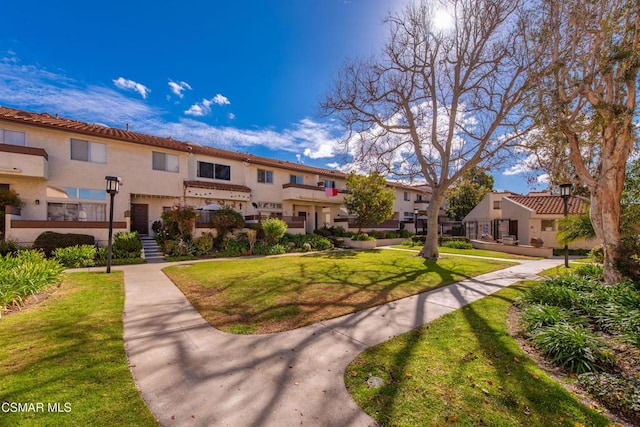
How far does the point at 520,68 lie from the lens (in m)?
12.6

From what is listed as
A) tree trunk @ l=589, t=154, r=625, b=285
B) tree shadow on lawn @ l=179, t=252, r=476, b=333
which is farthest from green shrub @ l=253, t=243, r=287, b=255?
tree trunk @ l=589, t=154, r=625, b=285

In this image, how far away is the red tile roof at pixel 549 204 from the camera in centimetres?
2248

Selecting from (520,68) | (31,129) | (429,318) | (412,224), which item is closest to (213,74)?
(31,129)

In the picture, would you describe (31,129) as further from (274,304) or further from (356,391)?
(356,391)

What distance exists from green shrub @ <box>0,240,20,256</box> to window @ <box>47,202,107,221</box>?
361 cm

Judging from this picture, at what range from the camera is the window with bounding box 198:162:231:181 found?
861 inches

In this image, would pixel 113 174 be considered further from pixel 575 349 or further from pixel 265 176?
pixel 575 349

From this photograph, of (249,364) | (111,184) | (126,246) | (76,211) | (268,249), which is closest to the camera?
(249,364)

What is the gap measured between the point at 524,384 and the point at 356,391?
2.36 meters

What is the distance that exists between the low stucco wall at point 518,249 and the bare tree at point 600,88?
1173 cm

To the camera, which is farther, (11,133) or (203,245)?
(203,245)

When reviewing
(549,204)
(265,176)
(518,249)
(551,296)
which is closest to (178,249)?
(265,176)

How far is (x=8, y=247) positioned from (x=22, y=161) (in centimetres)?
475

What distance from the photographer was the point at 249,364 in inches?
164
